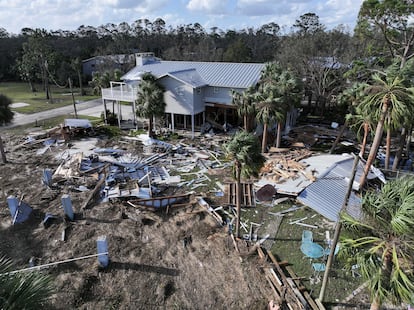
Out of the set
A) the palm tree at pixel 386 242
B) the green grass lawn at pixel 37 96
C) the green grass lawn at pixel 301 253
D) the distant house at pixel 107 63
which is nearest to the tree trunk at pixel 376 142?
the green grass lawn at pixel 301 253

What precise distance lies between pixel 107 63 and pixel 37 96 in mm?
15254

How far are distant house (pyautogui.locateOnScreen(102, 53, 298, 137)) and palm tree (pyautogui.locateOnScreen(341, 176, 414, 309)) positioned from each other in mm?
22304

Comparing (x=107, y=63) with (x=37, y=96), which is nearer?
(x=37, y=96)

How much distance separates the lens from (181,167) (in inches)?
861

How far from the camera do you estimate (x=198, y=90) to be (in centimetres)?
2917

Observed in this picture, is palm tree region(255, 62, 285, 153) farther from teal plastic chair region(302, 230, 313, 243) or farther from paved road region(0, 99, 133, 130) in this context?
paved road region(0, 99, 133, 130)

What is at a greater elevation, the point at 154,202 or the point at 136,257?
the point at 154,202

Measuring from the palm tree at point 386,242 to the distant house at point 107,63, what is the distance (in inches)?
2343

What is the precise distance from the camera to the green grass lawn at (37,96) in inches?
1631

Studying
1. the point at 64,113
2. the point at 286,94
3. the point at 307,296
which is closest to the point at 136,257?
the point at 307,296

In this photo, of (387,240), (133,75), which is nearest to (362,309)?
(387,240)

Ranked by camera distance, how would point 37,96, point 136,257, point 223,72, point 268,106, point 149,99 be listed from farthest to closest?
point 37,96 < point 223,72 < point 149,99 < point 268,106 < point 136,257

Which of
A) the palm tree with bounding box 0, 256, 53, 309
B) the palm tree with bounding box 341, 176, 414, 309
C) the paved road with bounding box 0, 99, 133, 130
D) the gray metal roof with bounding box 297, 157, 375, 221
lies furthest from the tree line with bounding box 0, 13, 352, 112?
the palm tree with bounding box 0, 256, 53, 309

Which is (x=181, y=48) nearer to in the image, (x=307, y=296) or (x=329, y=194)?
(x=329, y=194)
